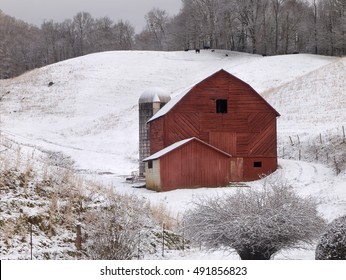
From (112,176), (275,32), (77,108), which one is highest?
(275,32)

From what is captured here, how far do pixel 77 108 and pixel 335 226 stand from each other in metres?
59.4

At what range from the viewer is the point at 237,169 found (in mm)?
34062

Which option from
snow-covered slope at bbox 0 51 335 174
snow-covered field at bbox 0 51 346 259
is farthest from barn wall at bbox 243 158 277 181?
snow-covered slope at bbox 0 51 335 174

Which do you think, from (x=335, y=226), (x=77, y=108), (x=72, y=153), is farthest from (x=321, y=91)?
(x=335, y=226)

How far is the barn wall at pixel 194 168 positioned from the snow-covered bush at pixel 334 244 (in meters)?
A: 18.9

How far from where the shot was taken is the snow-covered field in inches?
1148

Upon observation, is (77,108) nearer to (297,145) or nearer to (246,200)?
(297,145)

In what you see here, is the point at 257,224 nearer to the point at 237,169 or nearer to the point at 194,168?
the point at 194,168

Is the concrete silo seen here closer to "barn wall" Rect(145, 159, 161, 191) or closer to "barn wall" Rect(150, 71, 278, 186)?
"barn wall" Rect(150, 71, 278, 186)

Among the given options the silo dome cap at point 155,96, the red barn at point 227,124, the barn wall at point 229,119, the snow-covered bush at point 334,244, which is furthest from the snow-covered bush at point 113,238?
the silo dome cap at point 155,96

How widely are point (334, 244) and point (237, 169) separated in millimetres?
23983

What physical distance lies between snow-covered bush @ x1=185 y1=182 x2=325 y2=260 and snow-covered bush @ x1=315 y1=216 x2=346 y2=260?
167 cm

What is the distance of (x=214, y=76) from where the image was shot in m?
34.7

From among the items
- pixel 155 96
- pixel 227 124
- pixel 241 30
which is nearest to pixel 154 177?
pixel 227 124
